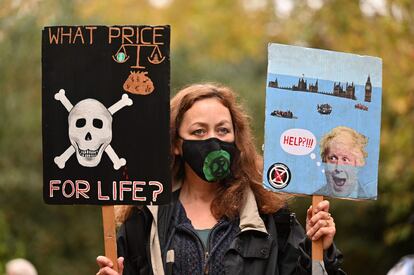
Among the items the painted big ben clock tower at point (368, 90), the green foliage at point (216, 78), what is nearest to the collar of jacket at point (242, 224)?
the painted big ben clock tower at point (368, 90)

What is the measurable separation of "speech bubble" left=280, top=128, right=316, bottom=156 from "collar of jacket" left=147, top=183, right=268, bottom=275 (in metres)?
0.32

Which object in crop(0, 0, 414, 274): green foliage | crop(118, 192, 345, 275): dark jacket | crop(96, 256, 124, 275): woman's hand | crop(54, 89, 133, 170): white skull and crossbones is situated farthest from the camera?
crop(0, 0, 414, 274): green foliage

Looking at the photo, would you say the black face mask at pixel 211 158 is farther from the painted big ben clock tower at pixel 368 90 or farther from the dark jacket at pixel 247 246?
the painted big ben clock tower at pixel 368 90

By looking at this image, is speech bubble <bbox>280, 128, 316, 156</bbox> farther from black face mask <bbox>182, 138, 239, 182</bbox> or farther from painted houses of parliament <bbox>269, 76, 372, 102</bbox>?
black face mask <bbox>182, 138, 239, 182</bbox>

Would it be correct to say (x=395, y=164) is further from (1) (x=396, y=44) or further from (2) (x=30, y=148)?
(2) (x=30, y=148)

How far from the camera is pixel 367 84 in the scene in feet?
17.7

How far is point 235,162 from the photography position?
5535 millimetres

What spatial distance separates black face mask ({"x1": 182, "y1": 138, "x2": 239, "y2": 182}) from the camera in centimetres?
541

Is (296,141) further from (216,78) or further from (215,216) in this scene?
(216,78)

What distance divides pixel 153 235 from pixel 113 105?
644 mm

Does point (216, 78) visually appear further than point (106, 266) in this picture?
Yes

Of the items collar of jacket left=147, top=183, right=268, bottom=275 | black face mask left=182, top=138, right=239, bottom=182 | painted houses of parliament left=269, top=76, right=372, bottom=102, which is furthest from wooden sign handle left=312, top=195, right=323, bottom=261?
painted houses of parliament left=269, top=76, right=372, bottom=102

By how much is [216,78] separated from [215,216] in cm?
1426

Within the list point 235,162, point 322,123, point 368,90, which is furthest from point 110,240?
point 368,90
